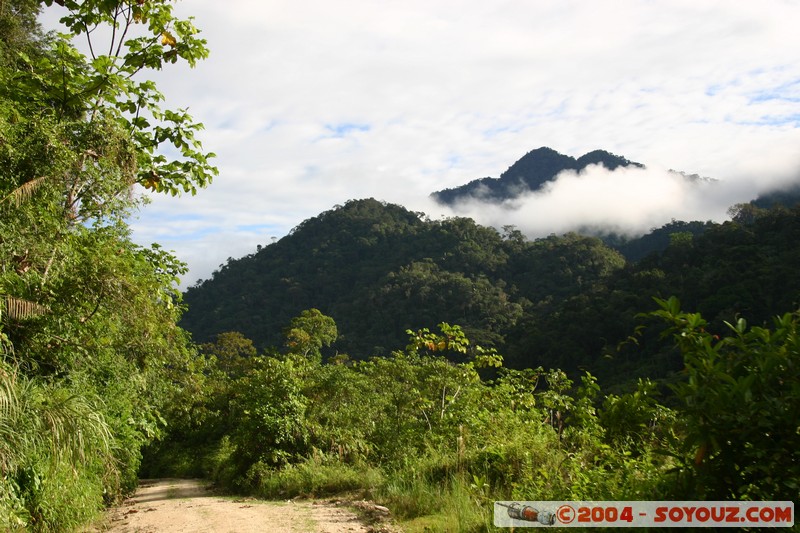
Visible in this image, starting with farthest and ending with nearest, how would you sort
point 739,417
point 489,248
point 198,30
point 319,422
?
point 489,248 → point 319,422 → point 198,30 → point 739,417

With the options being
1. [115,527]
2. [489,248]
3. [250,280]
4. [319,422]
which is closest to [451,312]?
[489,248]

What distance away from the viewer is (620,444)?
4.69m

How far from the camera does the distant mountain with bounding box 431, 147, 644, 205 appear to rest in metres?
147

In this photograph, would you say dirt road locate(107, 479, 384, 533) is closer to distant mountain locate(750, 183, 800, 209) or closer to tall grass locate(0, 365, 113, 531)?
tall grass locate(0, 365, 113, 531)

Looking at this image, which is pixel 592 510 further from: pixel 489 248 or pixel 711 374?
pixel 489 248

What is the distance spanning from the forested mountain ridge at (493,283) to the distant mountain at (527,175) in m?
67.3

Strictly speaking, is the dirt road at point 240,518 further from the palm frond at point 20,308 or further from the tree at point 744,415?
the tree at point 744,415

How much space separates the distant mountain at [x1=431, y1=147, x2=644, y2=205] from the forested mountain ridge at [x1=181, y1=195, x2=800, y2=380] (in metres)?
67.3

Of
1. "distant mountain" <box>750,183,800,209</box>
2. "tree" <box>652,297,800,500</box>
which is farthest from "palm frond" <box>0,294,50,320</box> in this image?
"distant mountain" <box>750,183,800,209</box>

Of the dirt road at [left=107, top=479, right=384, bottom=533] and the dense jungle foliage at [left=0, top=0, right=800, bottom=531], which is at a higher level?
the dense jungle foliage at [left=0, top=0, right=800, bottom=531]

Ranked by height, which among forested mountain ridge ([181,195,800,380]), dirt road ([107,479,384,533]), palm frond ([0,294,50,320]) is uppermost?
forested mountain ridge ([181,195,800,380])

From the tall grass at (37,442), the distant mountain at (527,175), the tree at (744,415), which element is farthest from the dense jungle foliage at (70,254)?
the distant mountain at (527,175)

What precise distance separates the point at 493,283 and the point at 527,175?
104 m

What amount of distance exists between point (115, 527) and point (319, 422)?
13.3ft
